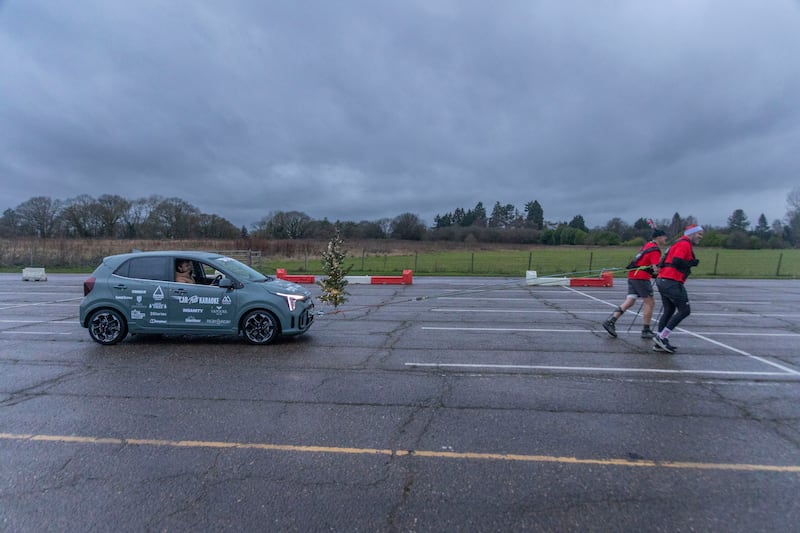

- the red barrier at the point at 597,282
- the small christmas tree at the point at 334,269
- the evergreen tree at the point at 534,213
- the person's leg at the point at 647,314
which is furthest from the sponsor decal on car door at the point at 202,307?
the evergreen tree at the point at 534,213

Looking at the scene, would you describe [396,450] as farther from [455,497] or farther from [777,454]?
[777,454]

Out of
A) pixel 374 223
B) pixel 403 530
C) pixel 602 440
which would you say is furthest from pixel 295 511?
pixel 374 223

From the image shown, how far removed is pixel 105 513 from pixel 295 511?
4.18 feet

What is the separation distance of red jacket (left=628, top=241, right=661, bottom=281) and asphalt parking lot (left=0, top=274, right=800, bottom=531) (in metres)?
1.23

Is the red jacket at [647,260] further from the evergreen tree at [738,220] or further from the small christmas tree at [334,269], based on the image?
the evergreen tree at [738,220]

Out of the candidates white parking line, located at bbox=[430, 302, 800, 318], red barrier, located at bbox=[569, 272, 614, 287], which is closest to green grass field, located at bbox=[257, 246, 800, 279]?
red barrier, located at bbox=[569, 272, 614, 287]

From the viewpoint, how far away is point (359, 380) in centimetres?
565

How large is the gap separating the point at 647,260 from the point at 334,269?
6507 millimetres

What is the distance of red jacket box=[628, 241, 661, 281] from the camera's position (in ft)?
24.8

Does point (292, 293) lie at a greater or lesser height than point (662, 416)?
greater

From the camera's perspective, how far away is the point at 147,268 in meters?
7.70

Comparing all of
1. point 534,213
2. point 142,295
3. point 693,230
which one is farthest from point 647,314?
point 534,213

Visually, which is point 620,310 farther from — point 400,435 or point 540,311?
point 400,435

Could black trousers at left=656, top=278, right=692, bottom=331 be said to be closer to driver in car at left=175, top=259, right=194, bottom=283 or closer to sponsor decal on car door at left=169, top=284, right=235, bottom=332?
sponsor decal on car door at left=169, top=284, right=235, bottom=332
